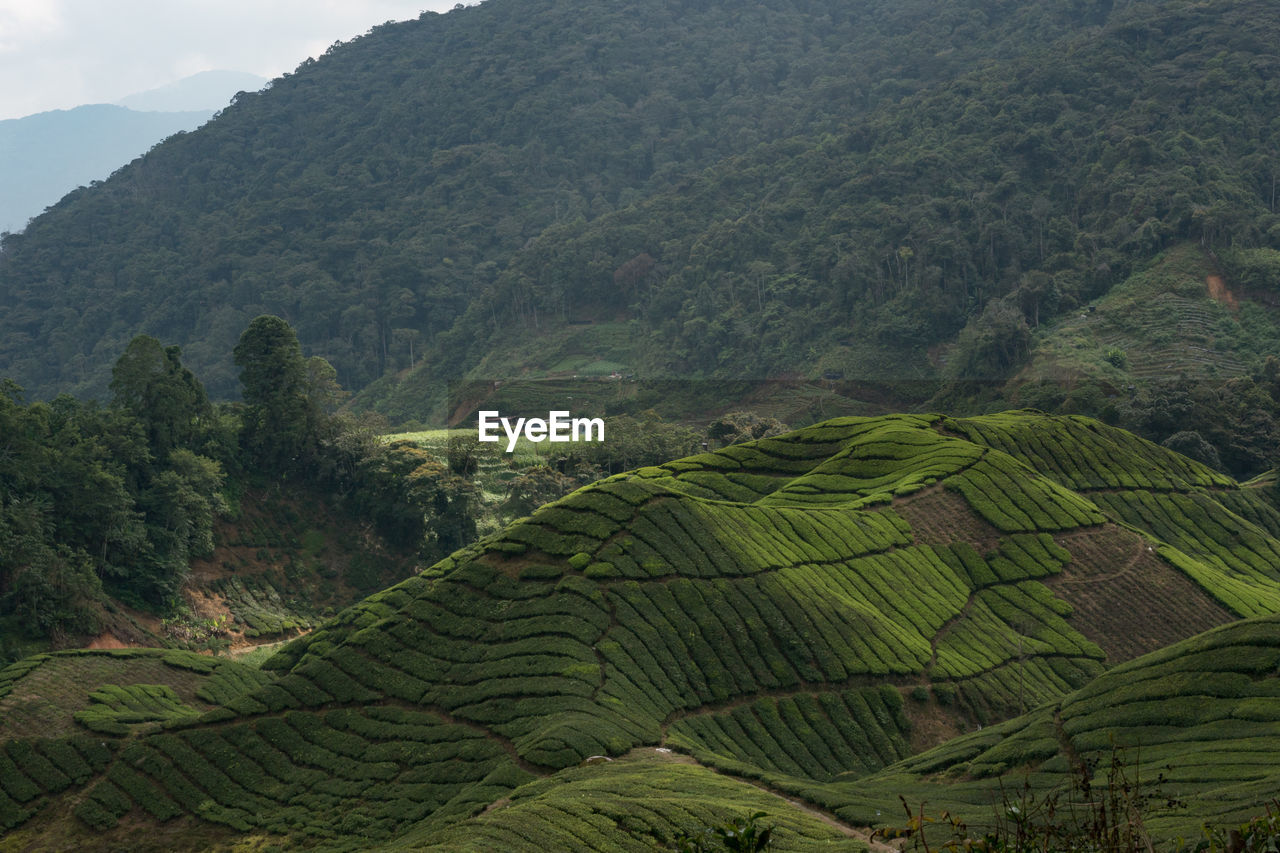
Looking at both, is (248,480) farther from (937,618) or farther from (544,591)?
(937,618)

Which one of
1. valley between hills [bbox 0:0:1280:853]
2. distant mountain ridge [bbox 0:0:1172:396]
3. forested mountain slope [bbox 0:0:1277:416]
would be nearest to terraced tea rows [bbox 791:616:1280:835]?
valley between hills [bbox 0:0:1280:853]

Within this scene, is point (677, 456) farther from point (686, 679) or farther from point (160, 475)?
point (686, 679)

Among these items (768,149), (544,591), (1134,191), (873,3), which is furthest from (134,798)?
(873,3)

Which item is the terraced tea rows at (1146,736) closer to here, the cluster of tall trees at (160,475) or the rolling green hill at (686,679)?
the rolling green hill at (686,679)

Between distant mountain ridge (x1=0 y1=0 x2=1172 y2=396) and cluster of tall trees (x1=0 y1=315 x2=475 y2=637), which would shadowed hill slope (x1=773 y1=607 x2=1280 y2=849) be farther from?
distant mountain ridge (x1=0 y1=0 x2=1172 y2=396)

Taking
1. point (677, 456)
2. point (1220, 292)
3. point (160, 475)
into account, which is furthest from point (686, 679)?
point (1220, 292)

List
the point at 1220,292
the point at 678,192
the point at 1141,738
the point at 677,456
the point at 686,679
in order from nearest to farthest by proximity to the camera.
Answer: the point at 1141,738, the point at 686,679, the point at 677,456, the point at 1220,292, the point at 678,192

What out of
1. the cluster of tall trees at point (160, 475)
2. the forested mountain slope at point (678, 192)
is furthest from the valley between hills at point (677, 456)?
the forested mountain slope at point (678, 192)

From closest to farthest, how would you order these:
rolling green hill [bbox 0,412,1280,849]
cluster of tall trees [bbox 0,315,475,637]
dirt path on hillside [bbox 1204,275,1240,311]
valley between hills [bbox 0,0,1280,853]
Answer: rolling green hill [bbox 0,412,1280,849], valley between hills [bbox 0,0,1280,853], cluster of tall trees [bbox 0,315,475,637], dirt path on hillside [bbox 1204,275,1240,311]
